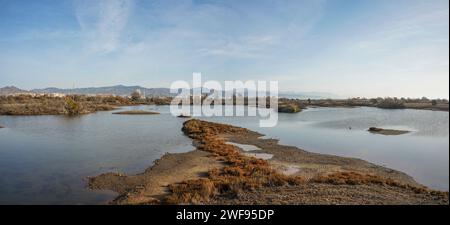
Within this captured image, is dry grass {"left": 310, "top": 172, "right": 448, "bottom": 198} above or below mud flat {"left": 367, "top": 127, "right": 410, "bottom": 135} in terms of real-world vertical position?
below

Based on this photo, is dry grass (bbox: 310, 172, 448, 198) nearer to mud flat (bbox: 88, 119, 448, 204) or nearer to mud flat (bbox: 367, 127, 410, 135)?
mud flat (bbox: 88, 119, 448, 204)

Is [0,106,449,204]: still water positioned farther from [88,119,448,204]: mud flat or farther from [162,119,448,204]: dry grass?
[162,119,448,204]: dry grass

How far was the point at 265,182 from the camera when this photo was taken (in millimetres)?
13016

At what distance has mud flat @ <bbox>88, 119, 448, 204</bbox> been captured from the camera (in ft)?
36.1

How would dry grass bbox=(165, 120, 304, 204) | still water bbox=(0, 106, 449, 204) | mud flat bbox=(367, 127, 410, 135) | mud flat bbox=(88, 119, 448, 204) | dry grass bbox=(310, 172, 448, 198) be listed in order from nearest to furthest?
1. mud flat bbox=(88, 119, 448, 204)
2. dry grass bbox=(165, 120, 304, 204)
3. still water bbox=(0, 106, 449, 204)
4. dry grass bbox=(310, 172, 448, 198)
5. mud flat bbox=(367, 127, 410, 135)

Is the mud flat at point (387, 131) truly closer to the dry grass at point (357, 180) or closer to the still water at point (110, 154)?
the still water at point (110, 154)

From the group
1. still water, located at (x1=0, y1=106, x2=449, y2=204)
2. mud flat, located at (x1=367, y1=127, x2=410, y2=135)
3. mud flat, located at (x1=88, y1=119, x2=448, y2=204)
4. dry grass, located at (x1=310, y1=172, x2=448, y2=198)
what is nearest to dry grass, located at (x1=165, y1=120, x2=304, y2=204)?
mud flat, located at (x1=88, y1=119, x2=448, y2=204)

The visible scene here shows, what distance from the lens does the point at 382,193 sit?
1173 centimetres

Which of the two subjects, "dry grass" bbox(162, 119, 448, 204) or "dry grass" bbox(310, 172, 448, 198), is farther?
"dry grass" bbox(310, 172, 448, 198)

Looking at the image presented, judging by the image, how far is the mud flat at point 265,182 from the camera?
11008 millimetres

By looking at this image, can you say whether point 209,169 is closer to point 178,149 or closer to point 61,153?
point 178,149

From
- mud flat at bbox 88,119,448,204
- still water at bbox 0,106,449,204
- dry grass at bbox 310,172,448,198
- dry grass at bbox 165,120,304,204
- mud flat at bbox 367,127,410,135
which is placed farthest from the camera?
mud flat at bbox 367,127,410,135

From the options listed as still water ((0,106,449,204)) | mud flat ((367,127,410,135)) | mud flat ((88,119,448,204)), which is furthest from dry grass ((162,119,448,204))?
mud flat ((367,127,410,135))
